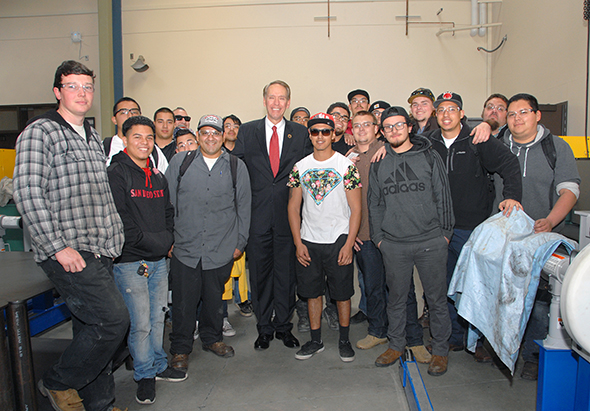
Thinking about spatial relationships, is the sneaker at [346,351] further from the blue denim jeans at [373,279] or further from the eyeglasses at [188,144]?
the eyeglasses at [188,144]

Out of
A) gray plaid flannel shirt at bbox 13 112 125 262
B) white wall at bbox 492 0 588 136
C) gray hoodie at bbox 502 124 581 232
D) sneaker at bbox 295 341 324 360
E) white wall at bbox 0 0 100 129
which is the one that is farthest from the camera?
white wall at bbox 0 0 100 129

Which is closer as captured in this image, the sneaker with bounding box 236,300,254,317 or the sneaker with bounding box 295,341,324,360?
the sneaker with bounding box 295,341,324,360

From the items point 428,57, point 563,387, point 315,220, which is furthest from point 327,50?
point 563,387

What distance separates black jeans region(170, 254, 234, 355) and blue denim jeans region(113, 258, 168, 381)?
8.8 inches

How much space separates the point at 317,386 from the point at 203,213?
136cm

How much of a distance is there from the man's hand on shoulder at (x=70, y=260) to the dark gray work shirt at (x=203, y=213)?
2.76 feet

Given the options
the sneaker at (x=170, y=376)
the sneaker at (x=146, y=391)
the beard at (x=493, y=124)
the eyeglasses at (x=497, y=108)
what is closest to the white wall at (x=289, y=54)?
the eyeglasses at (x=497, y=108)

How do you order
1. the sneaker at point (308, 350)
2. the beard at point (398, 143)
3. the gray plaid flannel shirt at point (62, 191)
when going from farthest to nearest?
1. the sneaker at point (308, 350)
2. the beard at point (398, 143)
3. the gray plaid flannel shirt at point (62, 191)

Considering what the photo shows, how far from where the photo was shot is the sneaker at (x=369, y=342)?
9.64 ft

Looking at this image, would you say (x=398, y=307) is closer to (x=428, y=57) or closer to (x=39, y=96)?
(x=428, y=57)

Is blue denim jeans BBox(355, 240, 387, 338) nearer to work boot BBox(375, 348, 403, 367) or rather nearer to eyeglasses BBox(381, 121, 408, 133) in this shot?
work boot BBox(375, 348, 403, 367)

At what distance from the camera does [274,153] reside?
2.98 m

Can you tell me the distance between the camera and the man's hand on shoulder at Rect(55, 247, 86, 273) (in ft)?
5.92

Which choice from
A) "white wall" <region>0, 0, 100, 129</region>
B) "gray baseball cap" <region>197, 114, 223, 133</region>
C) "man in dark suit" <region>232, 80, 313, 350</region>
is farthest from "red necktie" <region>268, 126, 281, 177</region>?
"white wall" <region>0, 0, 100, 129</region>
